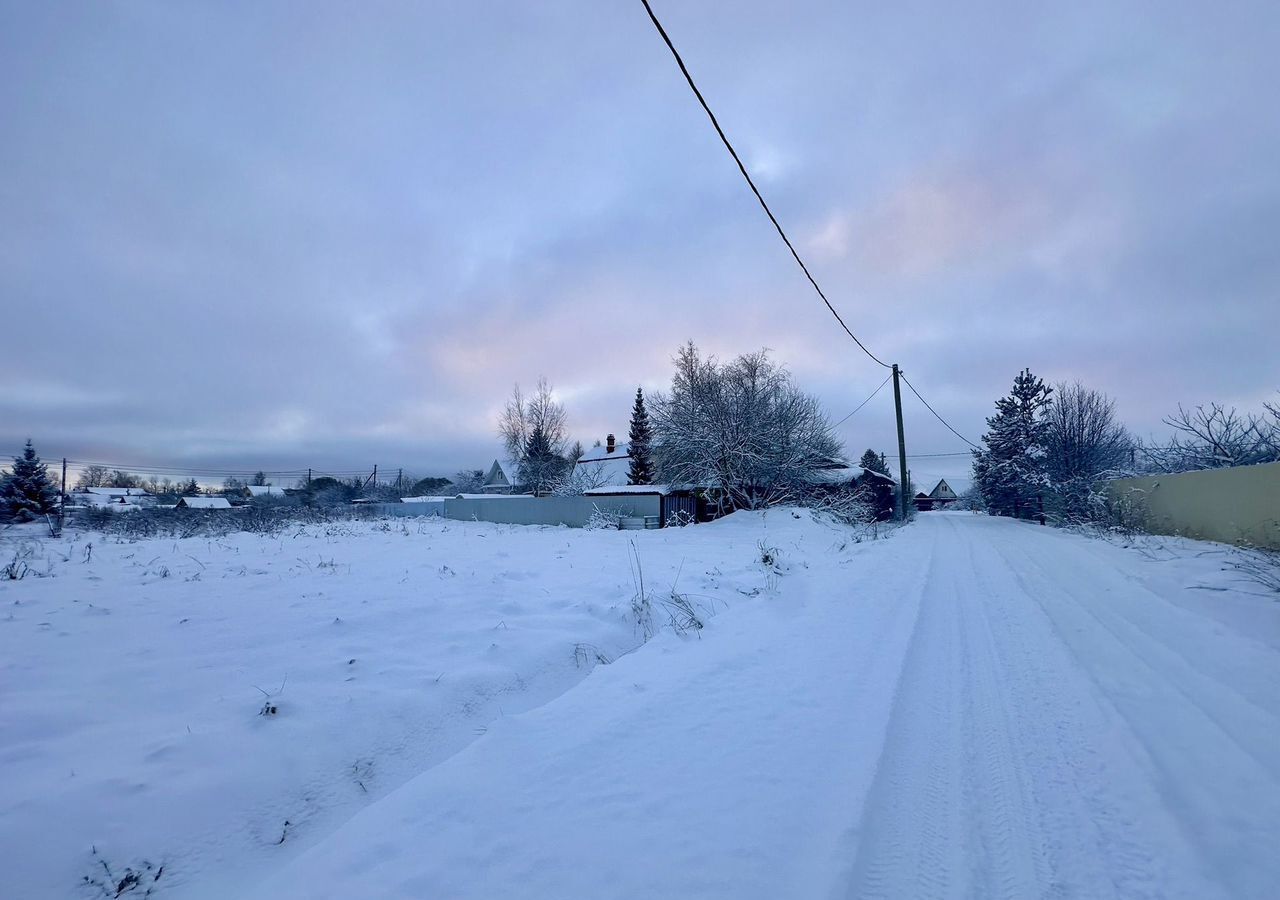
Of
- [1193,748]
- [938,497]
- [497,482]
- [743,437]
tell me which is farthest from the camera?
[938,497]

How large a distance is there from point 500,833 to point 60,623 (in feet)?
19.9

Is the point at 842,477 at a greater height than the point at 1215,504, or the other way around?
the point at 842,477

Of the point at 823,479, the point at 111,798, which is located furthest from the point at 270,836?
the point at 823,479

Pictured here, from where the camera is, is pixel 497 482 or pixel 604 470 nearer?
pixel 604 470

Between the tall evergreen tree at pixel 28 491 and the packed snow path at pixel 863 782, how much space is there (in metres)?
37.7

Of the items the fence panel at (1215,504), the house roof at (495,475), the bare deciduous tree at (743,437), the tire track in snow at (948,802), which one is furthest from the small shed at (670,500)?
the house roof at (495,475)

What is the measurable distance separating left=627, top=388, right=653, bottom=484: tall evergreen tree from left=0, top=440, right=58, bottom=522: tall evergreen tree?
33286 millimetres

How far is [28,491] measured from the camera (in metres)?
28.7

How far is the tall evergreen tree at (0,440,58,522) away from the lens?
90.2 feet

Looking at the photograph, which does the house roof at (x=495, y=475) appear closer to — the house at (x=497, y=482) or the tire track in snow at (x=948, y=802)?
the house at (x=497, y=482)

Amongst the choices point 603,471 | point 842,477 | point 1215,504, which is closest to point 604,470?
point 603,471

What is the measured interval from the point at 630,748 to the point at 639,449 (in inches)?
1596

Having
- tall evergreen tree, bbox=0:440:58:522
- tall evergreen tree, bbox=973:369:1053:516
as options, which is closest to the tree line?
tall evergreen tree, bbox=973:369:1053:516

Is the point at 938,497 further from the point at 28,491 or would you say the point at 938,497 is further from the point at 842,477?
the point at 28,491
